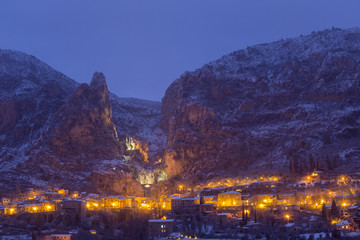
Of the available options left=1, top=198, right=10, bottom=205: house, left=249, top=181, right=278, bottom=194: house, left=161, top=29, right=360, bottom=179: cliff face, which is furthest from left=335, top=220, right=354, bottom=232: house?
left=1, top=198, right=10, bottom=205: house

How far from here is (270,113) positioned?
15312 centimetres

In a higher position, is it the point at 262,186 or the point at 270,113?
the point at 270,113

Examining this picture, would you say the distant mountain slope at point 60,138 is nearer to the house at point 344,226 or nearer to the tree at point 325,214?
the tree at point 325,214

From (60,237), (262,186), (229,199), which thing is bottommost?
(60,237)

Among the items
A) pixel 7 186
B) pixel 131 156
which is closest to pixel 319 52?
pixel 131 156

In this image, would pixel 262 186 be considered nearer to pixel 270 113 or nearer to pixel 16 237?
pixel 270 113

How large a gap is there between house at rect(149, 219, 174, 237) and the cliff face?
145ft

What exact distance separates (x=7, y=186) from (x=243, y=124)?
68.8m

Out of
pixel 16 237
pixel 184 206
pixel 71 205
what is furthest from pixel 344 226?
pixel 16 237

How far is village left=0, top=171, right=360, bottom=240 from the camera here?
8744 centimetres

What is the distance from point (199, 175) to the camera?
141 meters

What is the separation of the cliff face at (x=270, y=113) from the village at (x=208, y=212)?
13261 mm

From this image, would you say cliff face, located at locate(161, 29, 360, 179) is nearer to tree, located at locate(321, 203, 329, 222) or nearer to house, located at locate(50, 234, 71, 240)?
tree, located at locate(321, 203, 329, 222)

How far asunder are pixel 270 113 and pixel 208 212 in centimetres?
5495
